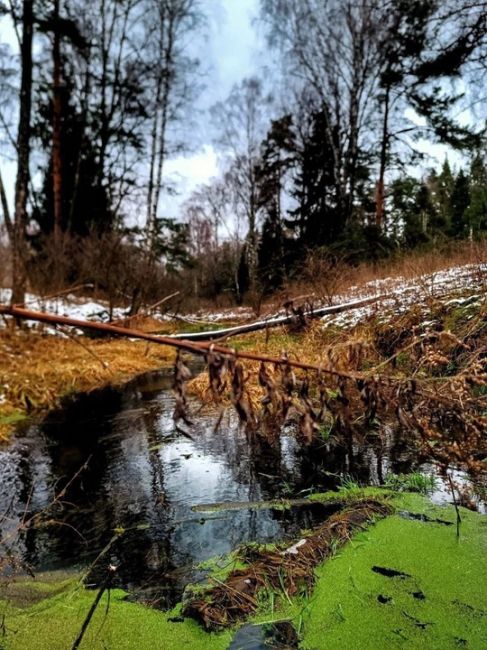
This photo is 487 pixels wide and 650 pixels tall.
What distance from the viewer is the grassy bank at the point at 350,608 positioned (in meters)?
1.46

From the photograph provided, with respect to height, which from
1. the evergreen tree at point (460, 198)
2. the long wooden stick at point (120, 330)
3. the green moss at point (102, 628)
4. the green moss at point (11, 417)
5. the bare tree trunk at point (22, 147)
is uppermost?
the evergreen tree at point (460, 198)

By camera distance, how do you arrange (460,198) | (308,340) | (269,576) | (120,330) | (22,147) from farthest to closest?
(460,198) < (22,147) < (308,340) < (269,576) < (120,330)

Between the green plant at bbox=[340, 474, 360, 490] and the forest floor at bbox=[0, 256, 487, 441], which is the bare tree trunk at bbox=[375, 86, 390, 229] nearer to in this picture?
the forest floor at bbox=[0, 256, 487, 441]

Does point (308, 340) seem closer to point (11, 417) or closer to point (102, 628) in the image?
point (11, 417)

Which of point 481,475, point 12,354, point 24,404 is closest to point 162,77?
point 12,354

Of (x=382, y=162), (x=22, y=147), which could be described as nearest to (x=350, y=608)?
(x=22, y=147)

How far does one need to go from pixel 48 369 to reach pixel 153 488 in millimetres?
4166

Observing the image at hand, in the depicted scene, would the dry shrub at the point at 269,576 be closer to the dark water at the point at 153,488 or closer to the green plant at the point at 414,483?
the dark water at the point at 153,488

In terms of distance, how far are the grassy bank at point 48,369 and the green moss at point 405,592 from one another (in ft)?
11.9

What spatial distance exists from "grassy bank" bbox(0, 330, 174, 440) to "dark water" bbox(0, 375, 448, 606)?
84 centimetres

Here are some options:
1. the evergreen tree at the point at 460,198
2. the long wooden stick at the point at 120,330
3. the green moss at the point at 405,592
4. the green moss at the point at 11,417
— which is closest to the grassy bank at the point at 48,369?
the green moss at the point at 11,417

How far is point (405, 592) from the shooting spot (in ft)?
5.39

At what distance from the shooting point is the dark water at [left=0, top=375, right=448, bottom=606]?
219 cm

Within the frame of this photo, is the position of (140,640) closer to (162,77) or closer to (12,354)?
(12,354)
